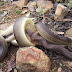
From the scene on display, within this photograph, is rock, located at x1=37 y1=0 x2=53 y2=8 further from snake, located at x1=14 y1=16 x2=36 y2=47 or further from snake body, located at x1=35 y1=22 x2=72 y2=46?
snake body, located at x1=35 y1=22 x2=72 y2=46

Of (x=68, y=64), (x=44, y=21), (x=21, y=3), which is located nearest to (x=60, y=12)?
(x=44, y=21)

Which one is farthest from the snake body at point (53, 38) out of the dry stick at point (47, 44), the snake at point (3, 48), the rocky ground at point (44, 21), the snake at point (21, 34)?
the snake at point (3, 48)

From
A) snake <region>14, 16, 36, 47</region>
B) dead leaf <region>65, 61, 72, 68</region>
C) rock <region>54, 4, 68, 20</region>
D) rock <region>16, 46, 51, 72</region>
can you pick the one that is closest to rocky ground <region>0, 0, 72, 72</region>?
dead leaf <region>65, 61, 72, 68</region>

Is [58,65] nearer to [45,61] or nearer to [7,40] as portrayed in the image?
[45,61]

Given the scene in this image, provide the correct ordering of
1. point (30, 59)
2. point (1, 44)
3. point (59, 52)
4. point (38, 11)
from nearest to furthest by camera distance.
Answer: point (30, 59), point (59, 52), point (1, 44), point (38, 11)

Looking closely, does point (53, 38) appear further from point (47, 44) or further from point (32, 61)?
point (32, 61)

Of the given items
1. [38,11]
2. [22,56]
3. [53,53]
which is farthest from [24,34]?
[38,11]

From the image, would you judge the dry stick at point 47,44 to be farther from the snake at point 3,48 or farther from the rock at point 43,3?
the rock at point 43,3
